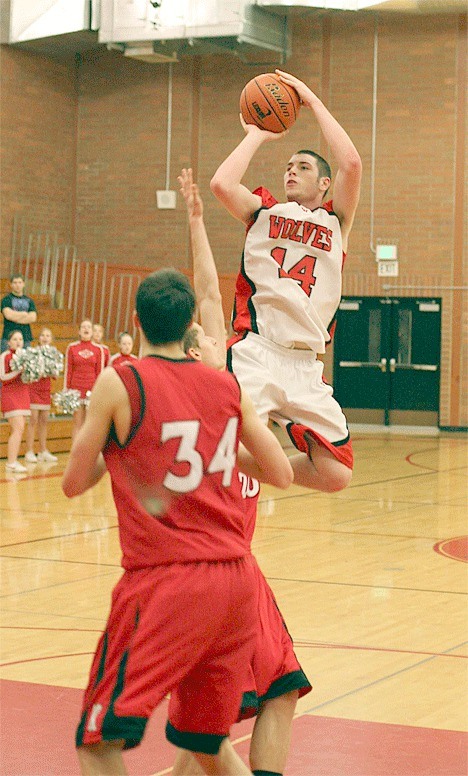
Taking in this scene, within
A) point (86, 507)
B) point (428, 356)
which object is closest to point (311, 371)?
point (86, 507)

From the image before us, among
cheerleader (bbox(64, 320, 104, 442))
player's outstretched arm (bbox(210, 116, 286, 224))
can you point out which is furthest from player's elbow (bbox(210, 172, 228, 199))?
cheerleader (bbox(64, 320, 104, 442))

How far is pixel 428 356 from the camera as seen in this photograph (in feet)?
62.0

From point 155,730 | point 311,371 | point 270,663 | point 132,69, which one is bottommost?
point 155,730

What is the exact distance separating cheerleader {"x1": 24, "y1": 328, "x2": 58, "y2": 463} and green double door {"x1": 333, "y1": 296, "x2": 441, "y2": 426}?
6721 millimetres

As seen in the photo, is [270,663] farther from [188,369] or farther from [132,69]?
[132,69]

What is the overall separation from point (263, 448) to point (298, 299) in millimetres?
1469

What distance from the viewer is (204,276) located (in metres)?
3.98

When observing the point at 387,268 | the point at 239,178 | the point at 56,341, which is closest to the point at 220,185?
the point at 239,178

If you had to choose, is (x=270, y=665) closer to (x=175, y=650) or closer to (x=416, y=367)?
(x=175, y=650)

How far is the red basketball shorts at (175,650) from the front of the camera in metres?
2.58

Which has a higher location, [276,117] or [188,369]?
[276,117]

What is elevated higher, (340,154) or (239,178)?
(340,154)

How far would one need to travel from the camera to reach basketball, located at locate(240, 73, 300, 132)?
420 centimetres

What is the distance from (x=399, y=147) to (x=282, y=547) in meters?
11.8
